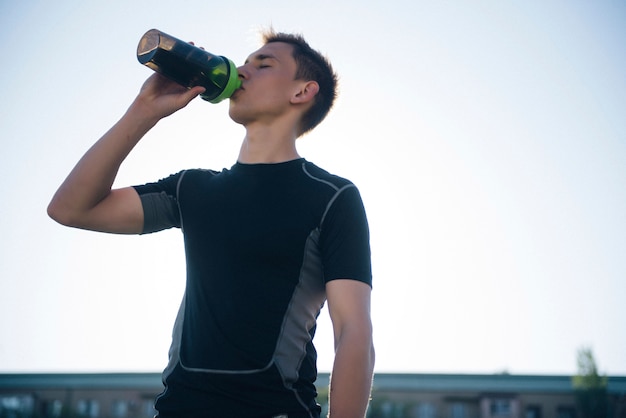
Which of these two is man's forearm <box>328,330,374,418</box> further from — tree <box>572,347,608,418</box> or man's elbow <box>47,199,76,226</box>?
tree <box>572,347,608,418</box>

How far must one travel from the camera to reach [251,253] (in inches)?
96.0

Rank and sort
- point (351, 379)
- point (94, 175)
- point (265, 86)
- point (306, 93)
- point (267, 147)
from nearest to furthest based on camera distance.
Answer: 1. point (351, 379)
2. point (94, 175)
3. point (267, 147)
4. point (265, 86)
5. point (306, 93)

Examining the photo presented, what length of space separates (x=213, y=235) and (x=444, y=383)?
40.4 metres

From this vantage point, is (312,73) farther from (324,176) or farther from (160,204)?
(160,204)

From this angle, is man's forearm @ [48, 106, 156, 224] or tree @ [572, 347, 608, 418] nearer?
man's forearm @ [48, 106, 156, 224]

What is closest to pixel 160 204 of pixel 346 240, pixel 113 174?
pixel 113 174

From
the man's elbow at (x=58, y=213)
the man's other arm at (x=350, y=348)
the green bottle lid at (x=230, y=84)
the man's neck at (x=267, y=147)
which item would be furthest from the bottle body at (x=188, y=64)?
the man's other arm at (x=350, y=348)

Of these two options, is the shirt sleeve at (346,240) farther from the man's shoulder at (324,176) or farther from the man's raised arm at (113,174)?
the man's raised arm at (113,174)

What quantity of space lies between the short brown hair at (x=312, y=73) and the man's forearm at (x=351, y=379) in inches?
53.1

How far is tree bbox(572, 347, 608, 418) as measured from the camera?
38.5 m

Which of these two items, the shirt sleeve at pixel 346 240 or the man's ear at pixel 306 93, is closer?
the shirt sleeve at pixel 346 240

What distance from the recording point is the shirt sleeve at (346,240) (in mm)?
2381

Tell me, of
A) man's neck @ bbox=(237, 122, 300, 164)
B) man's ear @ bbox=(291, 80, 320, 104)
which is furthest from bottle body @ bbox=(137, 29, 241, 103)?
man's ear @ bbox=(291, 80, 320, 104)

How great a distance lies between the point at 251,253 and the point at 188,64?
2.92 ft
